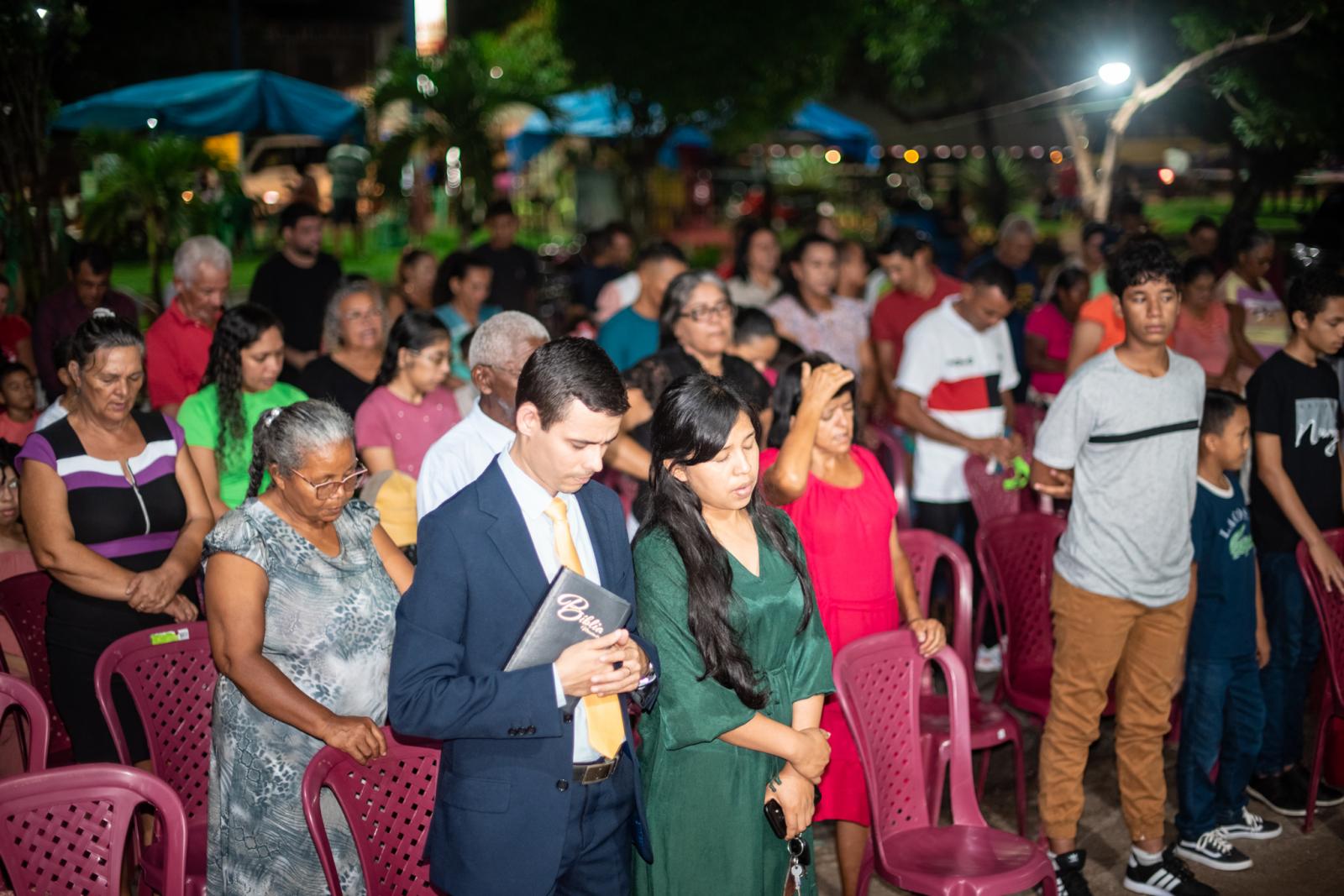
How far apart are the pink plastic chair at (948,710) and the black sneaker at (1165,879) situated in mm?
398

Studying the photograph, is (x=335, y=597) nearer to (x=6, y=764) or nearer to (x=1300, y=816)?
(x=6, y=764)

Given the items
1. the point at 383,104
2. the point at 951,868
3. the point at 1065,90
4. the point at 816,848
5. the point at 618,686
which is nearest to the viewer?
the point at 618,686

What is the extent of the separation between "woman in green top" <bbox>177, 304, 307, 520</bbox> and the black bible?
2.40 m

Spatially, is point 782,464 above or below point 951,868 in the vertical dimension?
above

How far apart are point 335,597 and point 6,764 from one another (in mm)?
1661

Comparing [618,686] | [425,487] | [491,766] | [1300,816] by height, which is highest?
[425,487]

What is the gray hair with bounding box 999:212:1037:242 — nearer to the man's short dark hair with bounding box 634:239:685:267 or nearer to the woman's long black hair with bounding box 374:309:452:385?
the man's short dark hair with bounding box 634:239:685:267

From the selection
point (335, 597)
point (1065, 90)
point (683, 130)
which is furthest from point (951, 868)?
point (683, 130)

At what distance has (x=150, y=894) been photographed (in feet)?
12.1

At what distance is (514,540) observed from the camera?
258cm

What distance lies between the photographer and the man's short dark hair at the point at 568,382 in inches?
102

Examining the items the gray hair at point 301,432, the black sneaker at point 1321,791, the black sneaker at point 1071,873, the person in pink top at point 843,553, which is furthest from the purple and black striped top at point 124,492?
the black sneaker at point 1321,791

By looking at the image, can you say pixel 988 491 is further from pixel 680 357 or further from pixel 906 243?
pixel 906 243

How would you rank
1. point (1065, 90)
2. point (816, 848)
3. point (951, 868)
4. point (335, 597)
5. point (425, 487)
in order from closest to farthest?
point (335, 597), point (951, 868), point (425, 487), point (816, 848), point (1065, 90)
